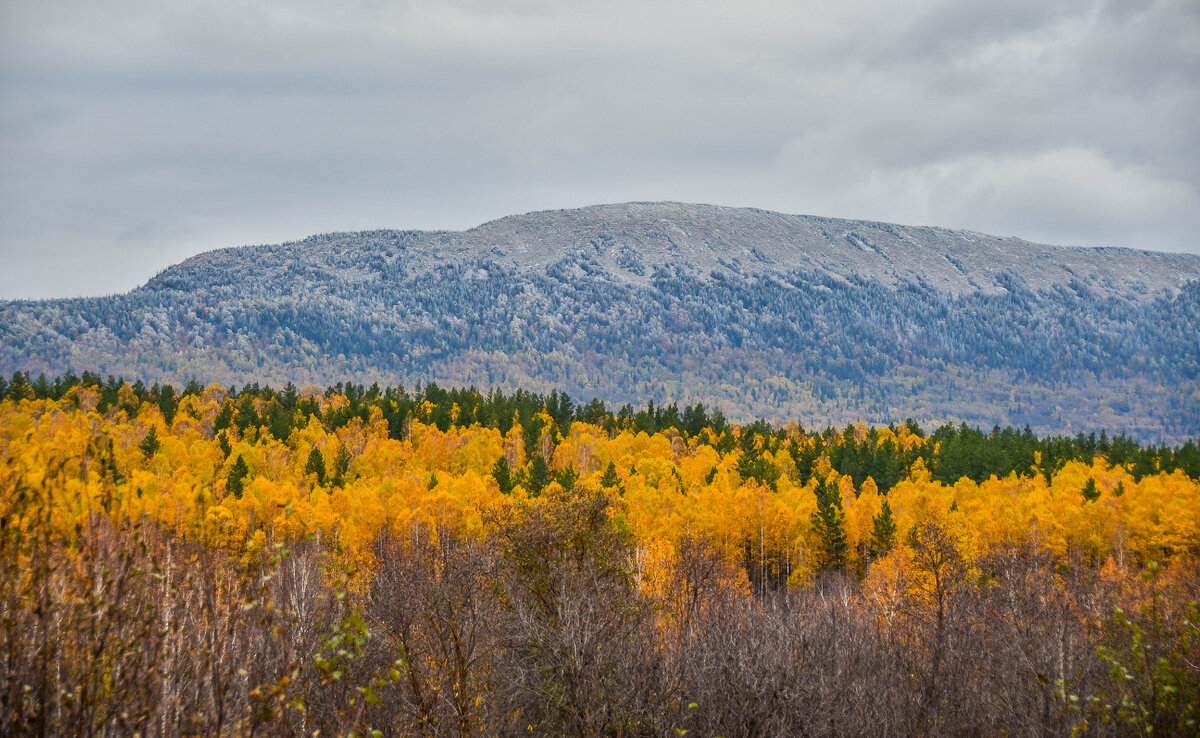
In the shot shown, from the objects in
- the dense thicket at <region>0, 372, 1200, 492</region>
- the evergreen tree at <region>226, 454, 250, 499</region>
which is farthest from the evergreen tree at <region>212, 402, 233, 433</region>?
the evergreen tree at <region>226, 454, 250, 499</region>

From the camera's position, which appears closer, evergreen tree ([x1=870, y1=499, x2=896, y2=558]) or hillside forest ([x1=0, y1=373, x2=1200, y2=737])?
hillside forest ([x1=0, y1=373, x2=1200, y2=737])

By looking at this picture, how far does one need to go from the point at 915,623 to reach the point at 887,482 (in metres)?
78.1

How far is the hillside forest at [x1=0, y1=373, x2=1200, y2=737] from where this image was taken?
8.12m

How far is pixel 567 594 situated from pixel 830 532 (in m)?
61.2

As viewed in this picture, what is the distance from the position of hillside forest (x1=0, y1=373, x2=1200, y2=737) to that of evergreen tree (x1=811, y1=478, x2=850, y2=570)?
0.95 ft

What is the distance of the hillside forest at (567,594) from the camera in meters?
8.12

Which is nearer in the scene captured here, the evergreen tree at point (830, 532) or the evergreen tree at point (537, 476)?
the evergreen tree at point (830, 532)

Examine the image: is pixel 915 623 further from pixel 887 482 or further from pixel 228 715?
pixel 887 482

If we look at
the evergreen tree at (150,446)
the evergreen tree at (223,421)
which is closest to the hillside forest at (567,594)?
the evergreen tree at (150,446)

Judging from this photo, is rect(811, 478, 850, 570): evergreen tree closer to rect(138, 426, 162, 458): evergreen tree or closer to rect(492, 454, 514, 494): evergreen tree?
rect(492, 454, 514, 494): evergreen tree

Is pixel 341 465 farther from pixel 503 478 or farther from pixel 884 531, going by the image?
pixel 884 531

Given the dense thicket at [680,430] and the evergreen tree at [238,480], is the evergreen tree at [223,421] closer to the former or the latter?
the dense thicket at [680,430]

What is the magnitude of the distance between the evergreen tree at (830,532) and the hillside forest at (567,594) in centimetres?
29

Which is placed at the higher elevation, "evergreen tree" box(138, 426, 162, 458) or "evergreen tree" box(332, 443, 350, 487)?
"evergreen tree" box(138, 426, 162, 458)
